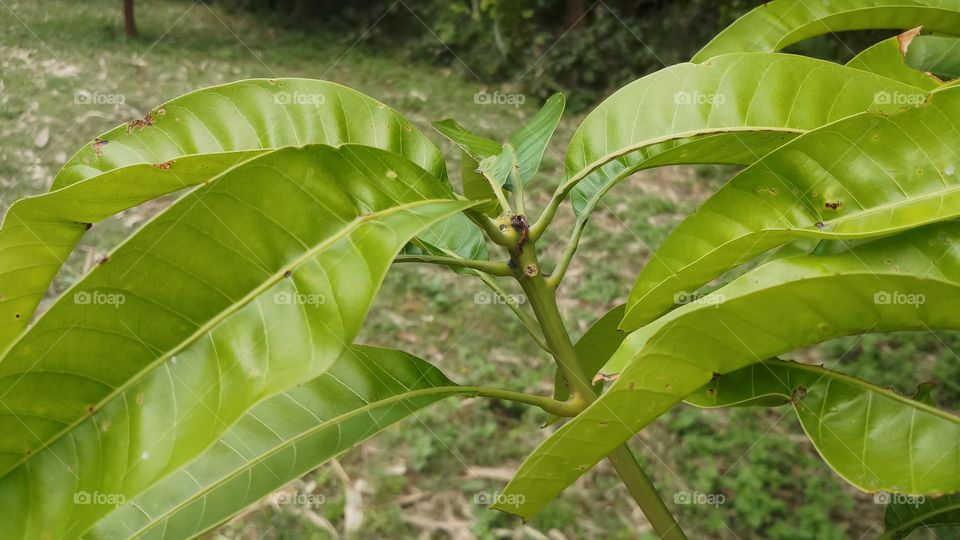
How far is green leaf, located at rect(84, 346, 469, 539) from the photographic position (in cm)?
57

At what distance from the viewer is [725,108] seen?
0.60 metres

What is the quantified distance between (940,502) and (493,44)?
3.87 metres

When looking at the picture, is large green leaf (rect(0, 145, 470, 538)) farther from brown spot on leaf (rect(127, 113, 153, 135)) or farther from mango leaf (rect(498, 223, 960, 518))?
brown spot on leaf (rect(127, 113, 153, 135))

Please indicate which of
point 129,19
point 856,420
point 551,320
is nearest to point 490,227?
point 551,320

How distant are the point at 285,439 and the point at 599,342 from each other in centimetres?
35

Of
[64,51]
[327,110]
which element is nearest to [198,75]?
[64,51]

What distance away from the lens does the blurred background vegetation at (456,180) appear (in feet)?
5.73

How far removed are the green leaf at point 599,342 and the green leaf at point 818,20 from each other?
0.93 ft

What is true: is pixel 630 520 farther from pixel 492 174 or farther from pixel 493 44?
pixel 493 44

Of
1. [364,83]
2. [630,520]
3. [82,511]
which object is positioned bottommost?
[630,520]

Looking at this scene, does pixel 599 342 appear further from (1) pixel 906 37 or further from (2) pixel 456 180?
(2) pixel 456 180

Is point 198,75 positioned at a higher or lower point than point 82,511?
higher

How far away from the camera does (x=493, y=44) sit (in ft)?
13.9

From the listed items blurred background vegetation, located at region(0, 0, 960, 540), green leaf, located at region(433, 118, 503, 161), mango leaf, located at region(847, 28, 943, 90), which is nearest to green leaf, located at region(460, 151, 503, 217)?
green leaf, located at region(433, 118, 503, 161)
